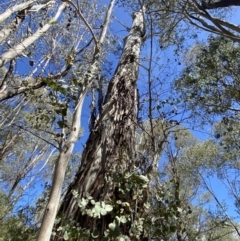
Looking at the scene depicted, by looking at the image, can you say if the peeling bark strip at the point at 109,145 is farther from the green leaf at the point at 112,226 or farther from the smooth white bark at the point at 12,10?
the smooth white bark at the point at 12,10

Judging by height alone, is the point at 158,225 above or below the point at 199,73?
below

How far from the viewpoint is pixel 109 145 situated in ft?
7.68

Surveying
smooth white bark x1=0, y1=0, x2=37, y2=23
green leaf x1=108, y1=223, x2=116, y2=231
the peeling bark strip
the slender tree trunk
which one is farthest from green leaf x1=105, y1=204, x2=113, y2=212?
smooth white bark x1=0, y1=0, x2=37, y2=23

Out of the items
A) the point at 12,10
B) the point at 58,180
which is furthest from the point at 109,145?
the point at 12,10

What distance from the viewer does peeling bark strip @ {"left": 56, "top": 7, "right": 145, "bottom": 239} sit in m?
2.01

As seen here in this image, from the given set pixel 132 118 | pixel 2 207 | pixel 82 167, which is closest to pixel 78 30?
pixel 2 207

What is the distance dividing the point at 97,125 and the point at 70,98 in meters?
0.74

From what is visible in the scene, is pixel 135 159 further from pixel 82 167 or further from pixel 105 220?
pixel 105 220

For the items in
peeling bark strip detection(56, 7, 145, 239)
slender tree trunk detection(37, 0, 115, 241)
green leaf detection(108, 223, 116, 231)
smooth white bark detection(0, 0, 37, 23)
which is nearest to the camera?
slender tree trunk detection(37, 0, 115, 241)

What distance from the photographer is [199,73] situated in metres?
6.61

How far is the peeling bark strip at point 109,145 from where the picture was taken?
2010 millimetres

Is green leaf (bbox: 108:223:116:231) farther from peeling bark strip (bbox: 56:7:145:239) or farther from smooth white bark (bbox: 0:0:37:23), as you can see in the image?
smooth white bark (bbox: 0:0:37:23)

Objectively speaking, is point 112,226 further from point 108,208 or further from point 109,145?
point 109,145

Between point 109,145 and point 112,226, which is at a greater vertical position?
point 109,145
